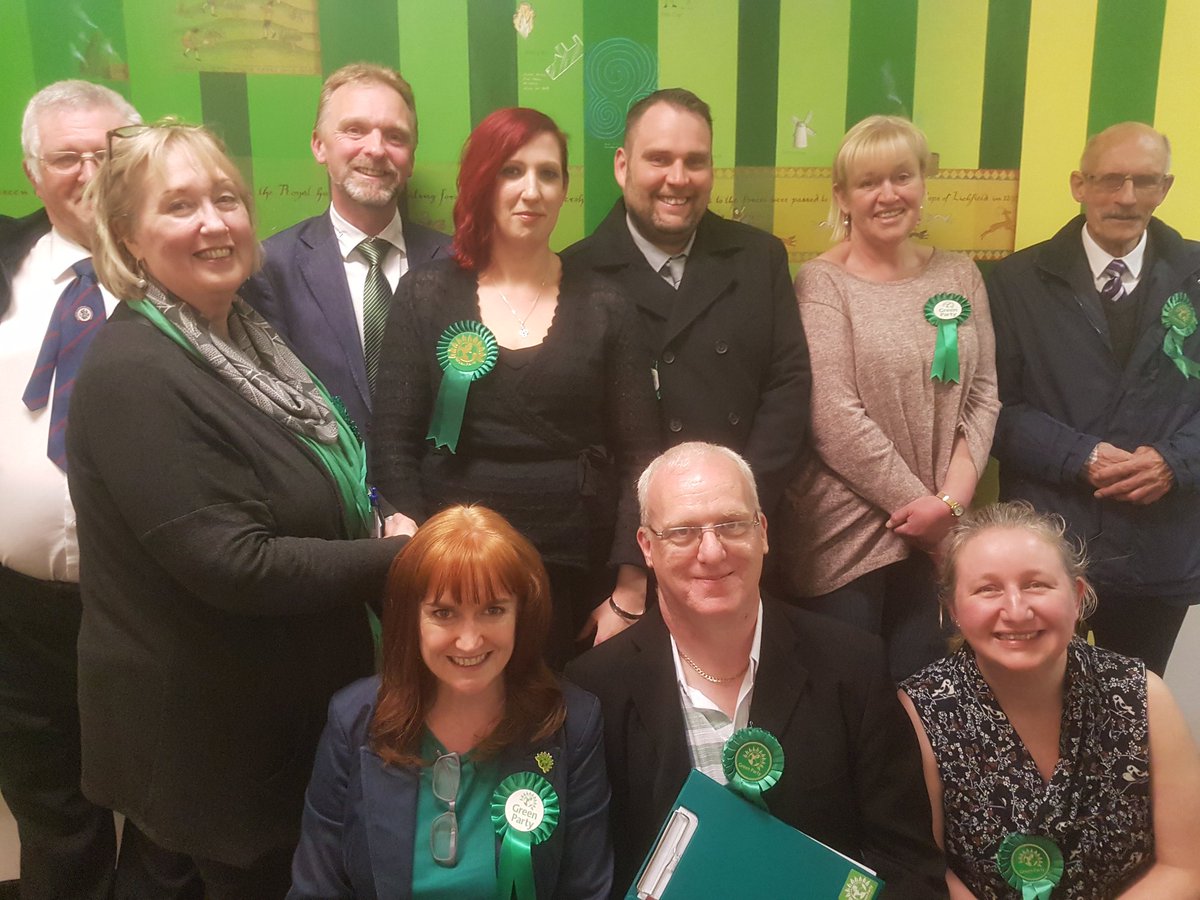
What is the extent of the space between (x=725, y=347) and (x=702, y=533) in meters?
0.68

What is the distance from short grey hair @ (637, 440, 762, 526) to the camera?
6.12 feet

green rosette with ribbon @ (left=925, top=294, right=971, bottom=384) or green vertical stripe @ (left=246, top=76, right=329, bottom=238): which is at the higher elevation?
green vertical stripe @ (left=246, top=76, right=329, bottom=238)

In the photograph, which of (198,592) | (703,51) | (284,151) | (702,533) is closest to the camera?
(198,592)

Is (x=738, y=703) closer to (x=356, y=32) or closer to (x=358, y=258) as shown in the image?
(x=358, y=258)

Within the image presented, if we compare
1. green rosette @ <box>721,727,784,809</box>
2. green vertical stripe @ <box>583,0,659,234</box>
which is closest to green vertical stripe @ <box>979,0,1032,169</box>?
green vertical stripe @ <box>583,0,659,234</box>

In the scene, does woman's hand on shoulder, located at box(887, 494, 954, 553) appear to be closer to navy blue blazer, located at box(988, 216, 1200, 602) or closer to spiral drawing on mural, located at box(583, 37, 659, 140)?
navy blue blazer, located at box(988, 216, 1200, 602)

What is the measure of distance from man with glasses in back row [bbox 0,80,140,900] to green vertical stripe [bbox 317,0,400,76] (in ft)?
1.87

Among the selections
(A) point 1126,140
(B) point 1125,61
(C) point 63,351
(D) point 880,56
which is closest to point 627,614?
(C) point 63,351

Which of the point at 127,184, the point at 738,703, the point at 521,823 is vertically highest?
the point at 127,184

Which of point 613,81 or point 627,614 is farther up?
point 613,81

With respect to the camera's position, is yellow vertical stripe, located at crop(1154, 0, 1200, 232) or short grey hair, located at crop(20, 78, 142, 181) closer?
short grey hair, located at crop(20, 78, 142, 181)

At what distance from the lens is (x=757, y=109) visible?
283 cm

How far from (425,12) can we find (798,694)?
2.10 m

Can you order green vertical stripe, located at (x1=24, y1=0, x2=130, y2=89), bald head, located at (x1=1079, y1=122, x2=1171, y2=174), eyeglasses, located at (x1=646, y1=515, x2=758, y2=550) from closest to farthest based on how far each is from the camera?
eyeglasses, located at (x1=646, y1=515, x2=758, y2=550)
green vertical stripe, located at (x1=24, y1=0, x2=130, y2=89)
bald head, located at (x1=1079, y1=122, x2=1171, y2=174)
